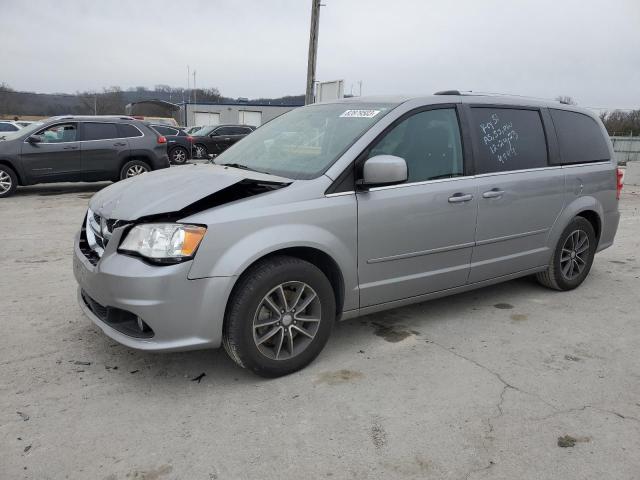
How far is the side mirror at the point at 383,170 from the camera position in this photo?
10.6 feet

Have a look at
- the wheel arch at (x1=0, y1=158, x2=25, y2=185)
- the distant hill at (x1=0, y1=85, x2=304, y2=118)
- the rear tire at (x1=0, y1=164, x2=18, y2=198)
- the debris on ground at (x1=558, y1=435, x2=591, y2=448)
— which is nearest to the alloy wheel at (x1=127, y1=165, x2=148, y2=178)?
the wheel arch at (x1=0, y1=158, x2=25, y2=185)

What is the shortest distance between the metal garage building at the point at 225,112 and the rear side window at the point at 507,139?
53.2 metres

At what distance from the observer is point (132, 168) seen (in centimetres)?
1141

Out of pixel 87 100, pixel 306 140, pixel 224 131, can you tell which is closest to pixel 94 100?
pixel 87 100

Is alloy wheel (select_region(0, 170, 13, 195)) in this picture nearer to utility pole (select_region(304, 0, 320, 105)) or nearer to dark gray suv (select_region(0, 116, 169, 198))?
dark gray suv (select_region(0, 116, 169, 198))

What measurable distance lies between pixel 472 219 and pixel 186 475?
8.54 feet

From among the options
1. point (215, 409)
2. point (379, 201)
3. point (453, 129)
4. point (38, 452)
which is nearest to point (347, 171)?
point (379, 201)

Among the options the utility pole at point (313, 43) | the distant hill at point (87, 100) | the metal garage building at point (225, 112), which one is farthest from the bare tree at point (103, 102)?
the utility pole at point (313, 43)

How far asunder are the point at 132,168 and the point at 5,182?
2413 millimetres

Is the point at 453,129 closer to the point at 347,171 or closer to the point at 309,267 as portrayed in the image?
the point at 347,171

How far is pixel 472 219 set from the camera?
12.7 ft

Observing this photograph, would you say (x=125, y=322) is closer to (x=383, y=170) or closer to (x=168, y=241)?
(x=168, y=241)

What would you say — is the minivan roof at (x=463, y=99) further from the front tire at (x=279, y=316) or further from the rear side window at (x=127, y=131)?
the rear side window at (x=127, y=131)

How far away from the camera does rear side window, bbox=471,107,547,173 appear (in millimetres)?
4012
